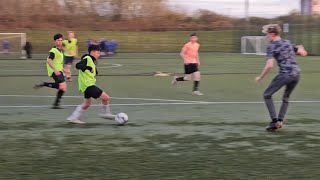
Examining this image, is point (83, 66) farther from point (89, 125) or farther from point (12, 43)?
point (12, 43)

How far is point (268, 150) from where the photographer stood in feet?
24.4

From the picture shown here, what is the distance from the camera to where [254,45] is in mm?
46281

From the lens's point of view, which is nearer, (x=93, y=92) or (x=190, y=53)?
(x=93, y=92)

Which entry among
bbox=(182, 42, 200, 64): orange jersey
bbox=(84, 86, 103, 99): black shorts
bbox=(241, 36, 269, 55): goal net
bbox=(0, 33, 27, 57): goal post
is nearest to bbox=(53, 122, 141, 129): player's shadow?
bbox=(84, 86, 103, 99): black shorts

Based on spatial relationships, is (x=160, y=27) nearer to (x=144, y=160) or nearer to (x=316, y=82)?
(x=316, y=82)

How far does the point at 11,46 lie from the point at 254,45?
2006 cm

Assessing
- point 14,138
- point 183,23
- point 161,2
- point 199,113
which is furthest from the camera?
point 161,2

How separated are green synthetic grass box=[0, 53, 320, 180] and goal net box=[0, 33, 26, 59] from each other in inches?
1238

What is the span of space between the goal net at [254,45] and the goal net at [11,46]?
1844 centimetres

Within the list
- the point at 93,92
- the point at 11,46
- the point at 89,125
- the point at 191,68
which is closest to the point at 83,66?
the point at 93,92

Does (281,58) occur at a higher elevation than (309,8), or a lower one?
lower

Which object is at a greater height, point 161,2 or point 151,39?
point 161,2

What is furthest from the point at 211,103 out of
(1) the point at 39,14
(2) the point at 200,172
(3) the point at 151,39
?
(1) the point at 39,14

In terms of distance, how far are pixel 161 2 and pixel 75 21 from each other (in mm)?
11340
